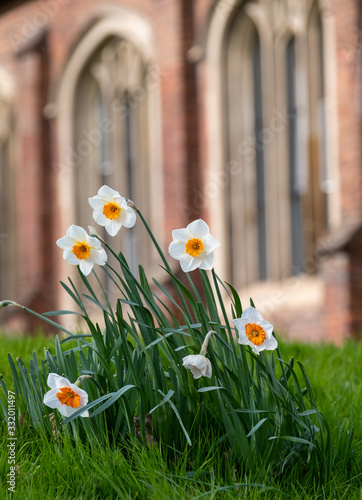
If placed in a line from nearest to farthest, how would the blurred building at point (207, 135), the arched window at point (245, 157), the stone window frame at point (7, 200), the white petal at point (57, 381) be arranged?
the white petal at point (57, 381) → the blurred building at point (207, 135) → the arched window at point (245, 157) → the stone window frame at point (7, 200)

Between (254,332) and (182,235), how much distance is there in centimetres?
36

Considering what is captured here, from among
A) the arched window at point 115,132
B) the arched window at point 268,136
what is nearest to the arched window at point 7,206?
the arched window at point 115,132

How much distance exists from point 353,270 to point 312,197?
1.78 meters

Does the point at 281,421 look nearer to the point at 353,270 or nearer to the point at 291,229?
the point at 353,270

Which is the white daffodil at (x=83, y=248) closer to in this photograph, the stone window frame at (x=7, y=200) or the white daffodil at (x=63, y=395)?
the white daffodil at (x=63, y=395)

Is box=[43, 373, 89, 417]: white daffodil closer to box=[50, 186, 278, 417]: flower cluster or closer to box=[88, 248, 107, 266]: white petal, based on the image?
box=[50, 186, 278, 417]: flower cluster

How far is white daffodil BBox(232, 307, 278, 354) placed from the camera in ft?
7.29

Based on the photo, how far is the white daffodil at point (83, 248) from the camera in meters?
2.42

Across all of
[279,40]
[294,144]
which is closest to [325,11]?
[279,40]

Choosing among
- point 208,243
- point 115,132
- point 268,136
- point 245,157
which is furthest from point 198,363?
point 115,132
